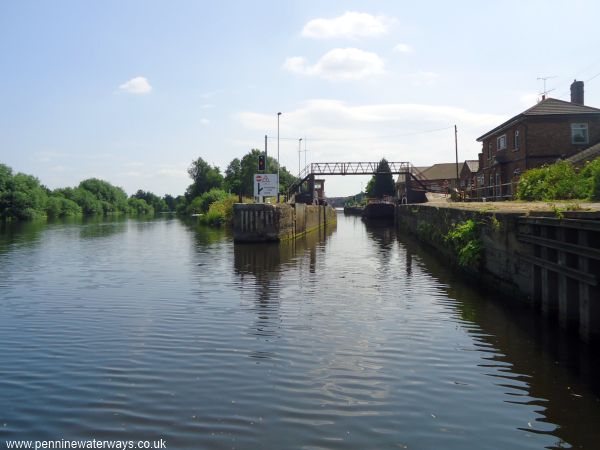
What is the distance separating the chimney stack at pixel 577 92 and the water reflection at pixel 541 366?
35.7 m

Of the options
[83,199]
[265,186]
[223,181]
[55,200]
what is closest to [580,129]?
[265,186]

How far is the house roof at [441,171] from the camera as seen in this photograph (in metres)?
88.1

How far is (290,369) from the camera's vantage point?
7.84 m

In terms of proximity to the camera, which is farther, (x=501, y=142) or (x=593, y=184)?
(x=501, y=142)

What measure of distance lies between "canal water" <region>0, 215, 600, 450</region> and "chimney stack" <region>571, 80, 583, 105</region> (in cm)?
3376

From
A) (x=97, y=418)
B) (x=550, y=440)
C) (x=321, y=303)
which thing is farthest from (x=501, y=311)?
(x=97, y=418)

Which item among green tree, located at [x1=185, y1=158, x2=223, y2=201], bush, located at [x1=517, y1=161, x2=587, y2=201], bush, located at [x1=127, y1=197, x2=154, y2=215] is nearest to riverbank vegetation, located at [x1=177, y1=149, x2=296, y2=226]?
green tree, located at [x1=185, y1=158, x2=223, y2=201]

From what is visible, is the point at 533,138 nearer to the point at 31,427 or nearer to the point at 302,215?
the point at 302,215

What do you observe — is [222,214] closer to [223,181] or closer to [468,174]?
[468,174]

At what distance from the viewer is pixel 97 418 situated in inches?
237

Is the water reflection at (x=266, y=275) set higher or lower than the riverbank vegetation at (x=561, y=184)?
lower

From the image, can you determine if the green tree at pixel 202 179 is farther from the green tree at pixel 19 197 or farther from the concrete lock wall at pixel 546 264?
the concrete lock wall at pixel 546 264

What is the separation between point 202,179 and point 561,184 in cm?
11657

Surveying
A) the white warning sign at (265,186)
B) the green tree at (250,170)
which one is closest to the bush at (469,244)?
the white warning sign at (265,186)
